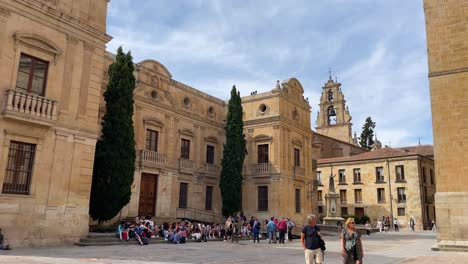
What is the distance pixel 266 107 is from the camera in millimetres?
31391

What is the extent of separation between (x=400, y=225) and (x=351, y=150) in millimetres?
19204

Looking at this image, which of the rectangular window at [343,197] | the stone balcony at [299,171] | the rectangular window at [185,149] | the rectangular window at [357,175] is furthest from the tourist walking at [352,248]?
the rectangular window at [343,197]

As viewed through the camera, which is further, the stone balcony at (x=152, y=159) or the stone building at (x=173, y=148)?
the stone building at (x=173, y=148)

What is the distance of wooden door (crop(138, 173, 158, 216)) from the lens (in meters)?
23.5

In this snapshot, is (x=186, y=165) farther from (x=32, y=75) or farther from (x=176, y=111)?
(x=32, y=75)

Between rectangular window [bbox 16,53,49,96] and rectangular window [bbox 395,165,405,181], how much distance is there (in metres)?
40.8

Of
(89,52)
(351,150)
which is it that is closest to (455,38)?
(89,52)

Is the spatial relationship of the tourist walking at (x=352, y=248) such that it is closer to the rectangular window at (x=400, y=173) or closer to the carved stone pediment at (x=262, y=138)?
the carved stone pediment at (x=262, y=138)

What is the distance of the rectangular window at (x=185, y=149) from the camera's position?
89.8ft

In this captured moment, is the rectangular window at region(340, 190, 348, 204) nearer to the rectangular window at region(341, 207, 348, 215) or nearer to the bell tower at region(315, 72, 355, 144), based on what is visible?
the rectangular window at region(341, 207, 348, 215)

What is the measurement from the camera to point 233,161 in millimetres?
28109

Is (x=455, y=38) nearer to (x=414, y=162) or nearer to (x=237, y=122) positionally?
(x=237, y=122)

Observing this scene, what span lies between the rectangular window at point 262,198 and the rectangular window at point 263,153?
7.19 ft

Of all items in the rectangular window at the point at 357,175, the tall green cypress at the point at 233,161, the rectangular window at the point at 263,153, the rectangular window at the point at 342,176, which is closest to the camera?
the tall green cypress at the point at 233,161
